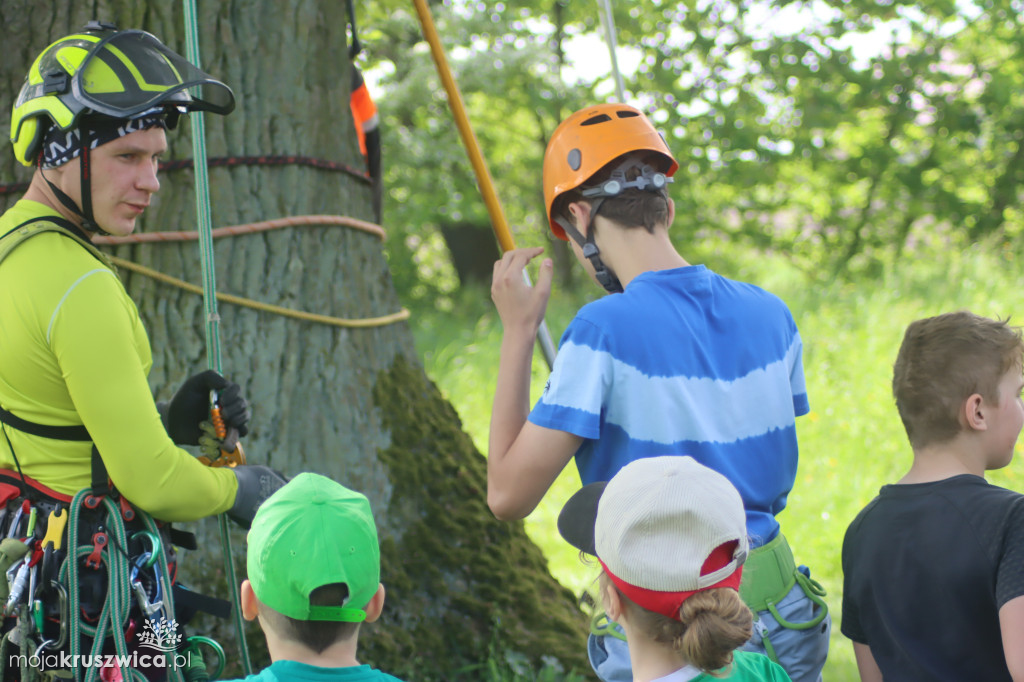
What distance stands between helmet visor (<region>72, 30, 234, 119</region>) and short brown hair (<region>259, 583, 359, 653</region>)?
1075mm

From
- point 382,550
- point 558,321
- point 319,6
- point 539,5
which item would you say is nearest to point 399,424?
point 382,550

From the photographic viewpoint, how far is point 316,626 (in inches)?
63.4

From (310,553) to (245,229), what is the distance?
1.77 metres

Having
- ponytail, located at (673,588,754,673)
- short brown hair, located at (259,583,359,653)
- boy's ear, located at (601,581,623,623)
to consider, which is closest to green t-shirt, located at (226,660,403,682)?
short brown hair, located at (259,583,359,653)

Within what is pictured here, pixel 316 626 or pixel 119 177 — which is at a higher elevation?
pixel 119 177

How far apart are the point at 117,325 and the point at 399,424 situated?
1610 mm

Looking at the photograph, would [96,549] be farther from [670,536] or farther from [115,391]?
[670,536]

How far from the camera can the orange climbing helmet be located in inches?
80.0

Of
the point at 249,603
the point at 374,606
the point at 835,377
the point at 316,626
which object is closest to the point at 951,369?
the point at 374,606

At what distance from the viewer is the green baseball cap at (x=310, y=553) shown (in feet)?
5.17

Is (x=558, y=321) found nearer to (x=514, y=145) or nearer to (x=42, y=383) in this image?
(x=514, y=145)

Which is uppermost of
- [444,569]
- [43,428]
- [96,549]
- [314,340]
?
[43,428]

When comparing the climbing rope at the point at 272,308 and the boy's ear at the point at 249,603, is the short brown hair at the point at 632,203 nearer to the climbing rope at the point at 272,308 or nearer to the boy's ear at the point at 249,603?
the boy's ear at the point at 249,603

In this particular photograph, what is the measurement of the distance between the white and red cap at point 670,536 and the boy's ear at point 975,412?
0.73m
